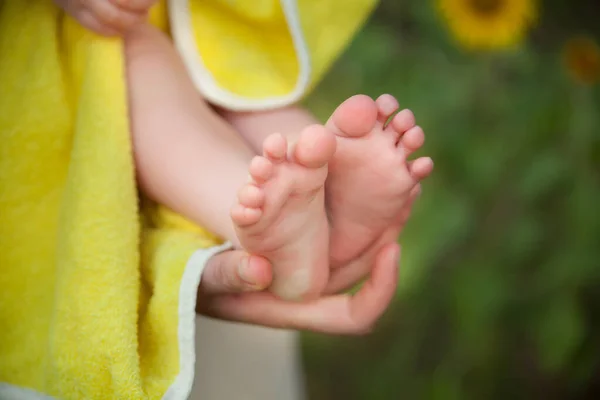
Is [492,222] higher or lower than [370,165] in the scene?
lower

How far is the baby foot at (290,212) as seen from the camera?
0.28m

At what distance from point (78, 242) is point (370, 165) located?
0.47ft

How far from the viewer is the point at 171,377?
35 centimetres

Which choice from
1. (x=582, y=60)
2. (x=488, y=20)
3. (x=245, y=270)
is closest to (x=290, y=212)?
(x=245, y=270)

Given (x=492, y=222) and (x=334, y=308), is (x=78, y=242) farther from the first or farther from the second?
(x=492, y=222)

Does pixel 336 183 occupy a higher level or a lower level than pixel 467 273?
higher

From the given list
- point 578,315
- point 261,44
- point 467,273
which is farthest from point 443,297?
point 261,44

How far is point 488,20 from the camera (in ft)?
2.15

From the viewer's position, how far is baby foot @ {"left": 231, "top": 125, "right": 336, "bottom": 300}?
0.28 meters

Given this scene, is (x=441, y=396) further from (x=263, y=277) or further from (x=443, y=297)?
(x=263, y=277)

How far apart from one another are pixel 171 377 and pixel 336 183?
120 millimetres

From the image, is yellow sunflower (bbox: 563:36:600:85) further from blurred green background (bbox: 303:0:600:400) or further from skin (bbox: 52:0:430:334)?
skin (bbox: 52:0:430:334)

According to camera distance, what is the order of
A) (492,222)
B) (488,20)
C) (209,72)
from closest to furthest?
(209,72) → (488,20) → (492,222)

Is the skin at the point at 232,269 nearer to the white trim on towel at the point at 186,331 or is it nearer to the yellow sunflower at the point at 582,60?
the white trim on towel at the point at 186,331
